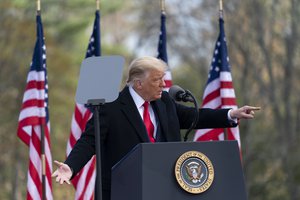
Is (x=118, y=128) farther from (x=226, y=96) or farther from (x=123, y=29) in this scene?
(x=123, y=29)

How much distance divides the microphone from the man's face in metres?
0.09

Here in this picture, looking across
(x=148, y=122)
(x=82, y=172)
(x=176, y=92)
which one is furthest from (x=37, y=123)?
(x=176, y=92)

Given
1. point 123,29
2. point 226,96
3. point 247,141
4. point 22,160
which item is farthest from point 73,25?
point 226,96

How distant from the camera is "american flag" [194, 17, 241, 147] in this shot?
10.1 m

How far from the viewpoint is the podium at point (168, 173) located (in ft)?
17.4

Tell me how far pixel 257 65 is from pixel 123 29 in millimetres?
20283

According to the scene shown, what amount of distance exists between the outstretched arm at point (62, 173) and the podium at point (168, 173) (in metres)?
0.28

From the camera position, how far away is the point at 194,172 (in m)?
5.39

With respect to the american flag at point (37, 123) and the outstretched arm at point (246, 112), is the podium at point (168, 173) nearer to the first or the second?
the outstretched arm at point (246, 112)

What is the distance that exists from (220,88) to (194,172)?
490cm

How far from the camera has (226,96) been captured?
1010 centimetres

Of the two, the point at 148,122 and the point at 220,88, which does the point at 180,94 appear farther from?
the point at 220,88

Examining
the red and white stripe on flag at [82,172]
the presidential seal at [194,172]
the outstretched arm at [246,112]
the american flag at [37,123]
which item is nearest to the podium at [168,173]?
the presidential seal at [194,172]

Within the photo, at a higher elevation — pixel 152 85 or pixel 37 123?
pixel 37 123
